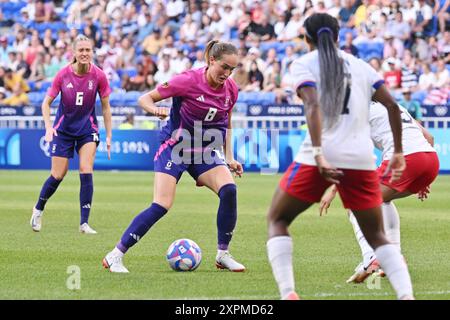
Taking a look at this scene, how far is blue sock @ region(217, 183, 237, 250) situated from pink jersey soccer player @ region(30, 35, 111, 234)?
3975mm

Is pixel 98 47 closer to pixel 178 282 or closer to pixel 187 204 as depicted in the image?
pixel 187 204

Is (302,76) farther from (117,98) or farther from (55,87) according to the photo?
(117,98)

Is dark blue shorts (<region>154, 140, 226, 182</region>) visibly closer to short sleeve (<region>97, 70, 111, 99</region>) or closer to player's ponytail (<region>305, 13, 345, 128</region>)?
player's ponytail (<region>305, 13, 345, 128</region>)

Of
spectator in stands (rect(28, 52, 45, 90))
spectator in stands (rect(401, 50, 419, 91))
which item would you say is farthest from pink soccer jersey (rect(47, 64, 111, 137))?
spectator in stands (rect(28, 52, 45, 90))

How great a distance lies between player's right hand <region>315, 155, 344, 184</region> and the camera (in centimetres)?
724

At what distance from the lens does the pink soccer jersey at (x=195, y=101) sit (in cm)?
1030

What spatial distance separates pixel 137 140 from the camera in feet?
87.1

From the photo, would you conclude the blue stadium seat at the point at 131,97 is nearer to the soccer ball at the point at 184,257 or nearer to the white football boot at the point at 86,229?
the white football boot at the point at 86,229

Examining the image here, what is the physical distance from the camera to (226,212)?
10.6 metres

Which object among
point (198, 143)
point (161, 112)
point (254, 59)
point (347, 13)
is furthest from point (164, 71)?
point (161, 112)

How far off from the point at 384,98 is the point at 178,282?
3015 mm

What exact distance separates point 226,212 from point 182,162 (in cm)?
66
